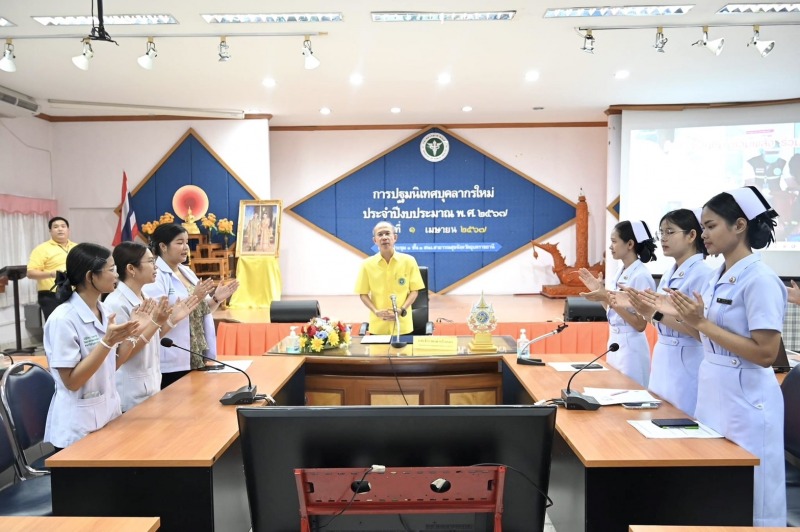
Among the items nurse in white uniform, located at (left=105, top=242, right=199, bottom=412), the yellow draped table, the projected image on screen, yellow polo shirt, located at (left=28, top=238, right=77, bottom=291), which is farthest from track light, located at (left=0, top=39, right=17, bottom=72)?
the projected image on screen

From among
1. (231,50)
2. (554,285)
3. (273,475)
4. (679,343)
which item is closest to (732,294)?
(679,343)

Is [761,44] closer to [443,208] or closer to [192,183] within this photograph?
[443,208]

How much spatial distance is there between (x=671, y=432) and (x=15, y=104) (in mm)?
8514

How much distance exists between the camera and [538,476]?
1294 millimetres

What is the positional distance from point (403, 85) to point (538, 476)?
683 cm

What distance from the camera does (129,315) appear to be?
9.14ft

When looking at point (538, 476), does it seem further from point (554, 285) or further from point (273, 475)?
point (554, 285)

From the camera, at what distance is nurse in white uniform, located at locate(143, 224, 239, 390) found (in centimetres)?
325

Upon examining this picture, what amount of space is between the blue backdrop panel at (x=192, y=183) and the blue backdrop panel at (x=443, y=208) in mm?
1364

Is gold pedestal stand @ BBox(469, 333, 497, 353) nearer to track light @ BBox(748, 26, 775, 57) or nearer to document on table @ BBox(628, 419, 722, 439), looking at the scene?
document on table @ BBox(628, 419, 722, 439)

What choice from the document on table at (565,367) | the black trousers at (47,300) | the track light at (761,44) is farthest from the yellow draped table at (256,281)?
the track light at (761,44)

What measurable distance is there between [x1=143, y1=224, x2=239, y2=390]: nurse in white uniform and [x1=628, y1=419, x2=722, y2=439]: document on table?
222cm

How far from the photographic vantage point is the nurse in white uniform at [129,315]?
271 cm

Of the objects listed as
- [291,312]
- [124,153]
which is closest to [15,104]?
[124,153]
